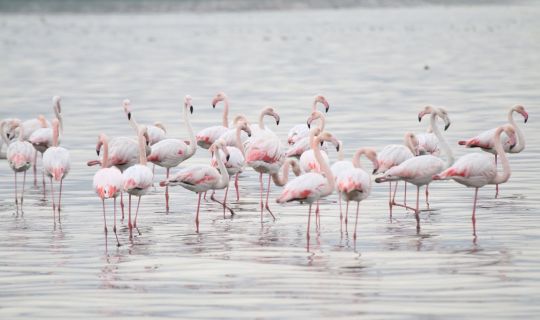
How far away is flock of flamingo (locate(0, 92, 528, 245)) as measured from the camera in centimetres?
1222

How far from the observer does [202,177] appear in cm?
1298

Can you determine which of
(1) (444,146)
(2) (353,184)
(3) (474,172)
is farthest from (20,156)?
(3) (474,172)

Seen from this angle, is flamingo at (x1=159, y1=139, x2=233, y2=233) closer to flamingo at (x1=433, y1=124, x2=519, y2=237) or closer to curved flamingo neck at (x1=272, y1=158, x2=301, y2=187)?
curved flamingo neck at (x1=272, y1=158, x2=301, y2=187)

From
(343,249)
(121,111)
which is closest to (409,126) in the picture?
(121,111)

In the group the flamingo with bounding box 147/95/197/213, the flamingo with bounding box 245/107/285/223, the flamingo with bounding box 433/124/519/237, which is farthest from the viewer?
the flamingo with bounding box 147/95/197/213

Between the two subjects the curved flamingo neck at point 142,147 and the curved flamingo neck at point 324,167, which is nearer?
the curved flamingo neck at point 324,167

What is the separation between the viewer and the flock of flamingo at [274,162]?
12219 millimetres

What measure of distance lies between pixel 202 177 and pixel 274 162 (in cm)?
132

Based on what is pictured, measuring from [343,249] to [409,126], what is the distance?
10.9 meters

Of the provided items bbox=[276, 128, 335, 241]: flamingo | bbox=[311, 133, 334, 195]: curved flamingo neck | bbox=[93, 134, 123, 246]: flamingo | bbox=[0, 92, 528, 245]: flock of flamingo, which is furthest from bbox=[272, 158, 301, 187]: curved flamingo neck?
bbox=[93, 134, 123, 246]: flamingo

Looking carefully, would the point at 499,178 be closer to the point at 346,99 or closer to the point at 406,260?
the point at 406,260

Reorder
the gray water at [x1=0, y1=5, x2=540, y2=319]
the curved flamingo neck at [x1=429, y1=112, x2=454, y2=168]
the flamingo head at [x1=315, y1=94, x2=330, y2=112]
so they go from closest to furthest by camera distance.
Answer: the gray water at [x1=0, y1=5, x2=540, y2=319] → the curved flamingo neck at [x1=429, y1=112, x2=454, y2=168] → the flamingo head at [x1=315, y1=94, x2=330, y2=112]

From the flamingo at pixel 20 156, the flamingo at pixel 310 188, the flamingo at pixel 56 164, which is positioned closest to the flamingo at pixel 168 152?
the flamingo at pixel 56 164

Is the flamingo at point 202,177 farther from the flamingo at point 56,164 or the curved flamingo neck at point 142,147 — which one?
the flamingo at point 56,164
